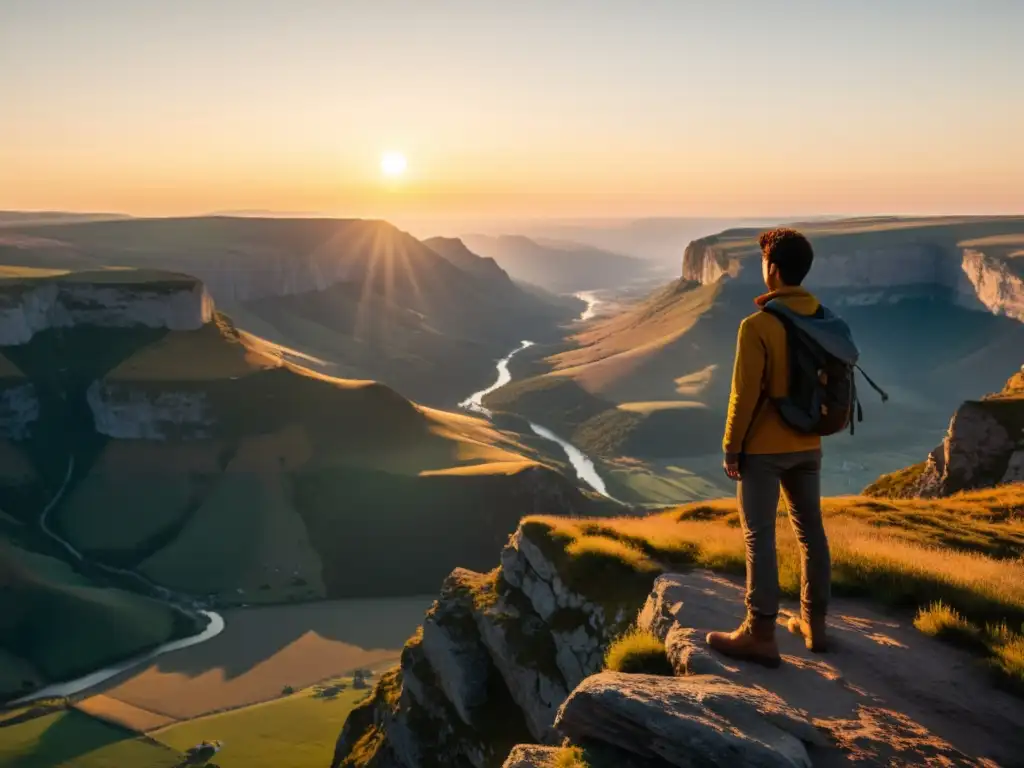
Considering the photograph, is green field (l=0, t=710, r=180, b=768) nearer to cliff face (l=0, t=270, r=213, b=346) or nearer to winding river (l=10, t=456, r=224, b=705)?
winding river (l=10, t=456, r=224, b=705)

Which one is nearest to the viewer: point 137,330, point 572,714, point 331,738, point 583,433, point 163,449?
point 572,714

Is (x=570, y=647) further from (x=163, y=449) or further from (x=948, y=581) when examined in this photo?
(x=163, y=449)

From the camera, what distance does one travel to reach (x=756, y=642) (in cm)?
949

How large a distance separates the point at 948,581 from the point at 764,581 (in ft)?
15.4

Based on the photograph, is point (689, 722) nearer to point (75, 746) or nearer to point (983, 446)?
point (983, 446)

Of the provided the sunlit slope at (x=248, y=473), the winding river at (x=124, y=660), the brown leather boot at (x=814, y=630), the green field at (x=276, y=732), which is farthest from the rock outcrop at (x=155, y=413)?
the brown leather boot at (x=814, y=630)

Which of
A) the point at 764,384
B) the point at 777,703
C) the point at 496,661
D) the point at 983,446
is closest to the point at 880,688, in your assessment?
the point at 777,703

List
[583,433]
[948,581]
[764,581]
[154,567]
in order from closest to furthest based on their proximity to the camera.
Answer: [764,581]
[948,581]
[154,567]
[583,433]

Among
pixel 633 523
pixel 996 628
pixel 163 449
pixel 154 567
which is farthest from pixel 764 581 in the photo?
pixel 163 449

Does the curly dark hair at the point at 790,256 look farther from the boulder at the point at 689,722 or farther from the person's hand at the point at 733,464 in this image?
the boulder at the point at 689,722

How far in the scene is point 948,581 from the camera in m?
12.2

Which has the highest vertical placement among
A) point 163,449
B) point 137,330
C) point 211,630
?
point 137,330

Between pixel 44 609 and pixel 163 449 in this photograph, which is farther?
pixel 163 449

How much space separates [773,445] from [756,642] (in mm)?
2287
